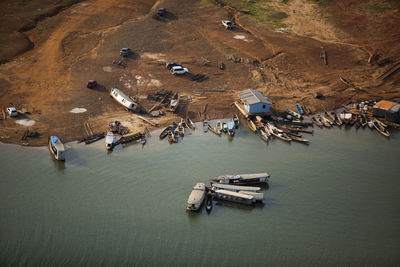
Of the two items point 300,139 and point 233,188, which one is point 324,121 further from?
point 233,188

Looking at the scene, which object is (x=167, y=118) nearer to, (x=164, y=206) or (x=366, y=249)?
(x=164, y=206)

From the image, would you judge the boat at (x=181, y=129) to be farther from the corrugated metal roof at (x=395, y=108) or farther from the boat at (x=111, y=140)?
the corrugated metal roof at (x=395, y=108)

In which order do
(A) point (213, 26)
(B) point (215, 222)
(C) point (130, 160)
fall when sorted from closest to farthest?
(B) point (215, 222)
(C) point (130, 160)
(A) point (213, 26)

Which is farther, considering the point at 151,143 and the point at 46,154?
the point at 151,143

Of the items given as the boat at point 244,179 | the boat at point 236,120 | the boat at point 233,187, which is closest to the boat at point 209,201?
the boat at point 233,187

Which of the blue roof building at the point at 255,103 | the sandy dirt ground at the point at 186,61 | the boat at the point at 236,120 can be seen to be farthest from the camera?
the sandy dirt ground at the point at 186,61

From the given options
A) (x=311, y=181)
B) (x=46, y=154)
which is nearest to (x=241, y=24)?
(x=311, y=181)

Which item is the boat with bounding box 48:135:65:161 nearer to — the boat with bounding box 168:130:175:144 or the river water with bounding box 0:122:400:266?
the river water with bounding box 0:122:400:266
